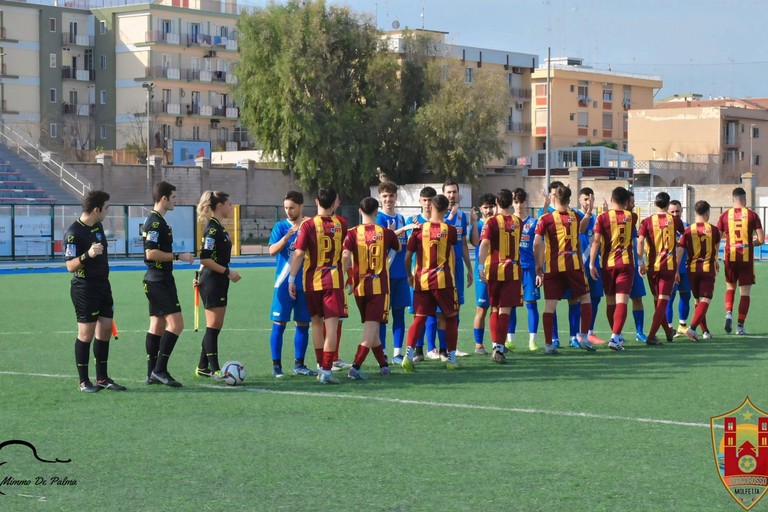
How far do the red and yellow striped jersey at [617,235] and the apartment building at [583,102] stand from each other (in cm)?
8609

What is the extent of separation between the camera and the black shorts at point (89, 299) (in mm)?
10219

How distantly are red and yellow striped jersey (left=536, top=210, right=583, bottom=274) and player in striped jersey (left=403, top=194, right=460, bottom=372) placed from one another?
1.82 metres

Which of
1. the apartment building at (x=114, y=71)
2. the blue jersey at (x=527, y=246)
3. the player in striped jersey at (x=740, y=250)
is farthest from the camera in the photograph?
the apartment building at (x=114, y=71)

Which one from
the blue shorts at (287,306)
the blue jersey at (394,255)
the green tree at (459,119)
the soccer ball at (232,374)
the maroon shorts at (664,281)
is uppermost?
the green tree at (459,119)

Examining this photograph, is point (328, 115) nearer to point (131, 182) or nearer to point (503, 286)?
point (131, 182)

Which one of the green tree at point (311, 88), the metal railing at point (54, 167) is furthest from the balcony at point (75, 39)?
the metal railing at point (54, 167)

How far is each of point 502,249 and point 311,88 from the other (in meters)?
47.7

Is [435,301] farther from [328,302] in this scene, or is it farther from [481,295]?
[481,295]

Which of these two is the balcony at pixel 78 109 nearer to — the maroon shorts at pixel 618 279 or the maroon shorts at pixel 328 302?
the maroon shorts at pixel 618 279

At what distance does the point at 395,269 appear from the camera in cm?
1229

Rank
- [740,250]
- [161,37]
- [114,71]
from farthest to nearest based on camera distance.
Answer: [114,71] → [161,37] → [740,250]

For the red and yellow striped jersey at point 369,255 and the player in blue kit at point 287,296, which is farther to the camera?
the player in blue kit at point 287,296

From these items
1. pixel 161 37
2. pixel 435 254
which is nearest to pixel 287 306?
pixel 435 254

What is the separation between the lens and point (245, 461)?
24.5 ft
